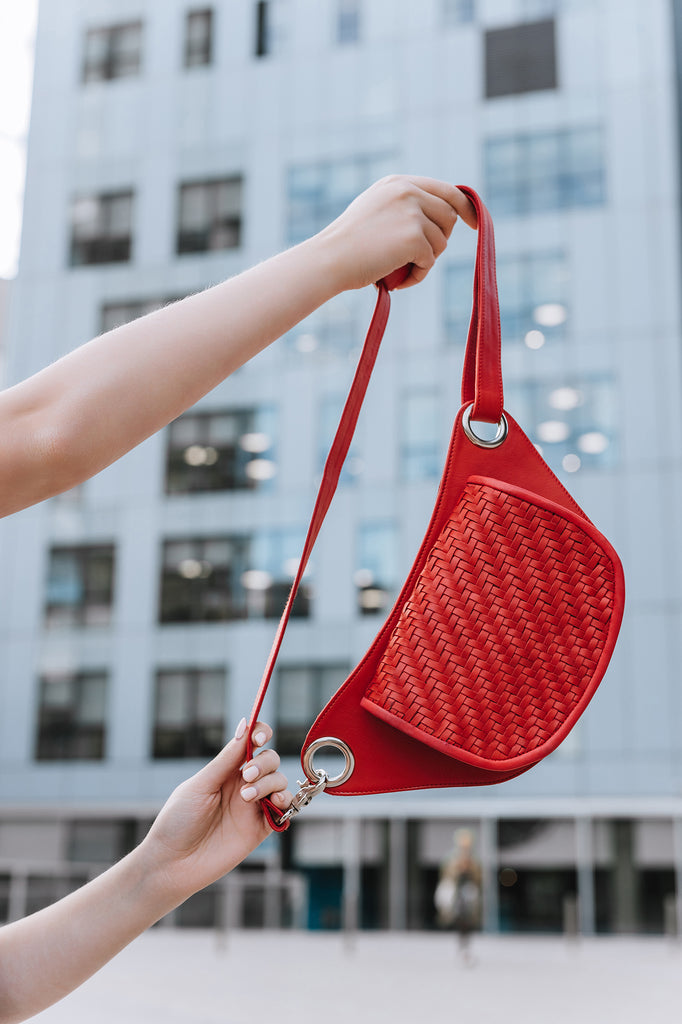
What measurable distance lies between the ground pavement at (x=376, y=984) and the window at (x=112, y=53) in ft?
68.2

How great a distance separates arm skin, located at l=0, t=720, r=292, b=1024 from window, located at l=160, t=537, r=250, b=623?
2248cm

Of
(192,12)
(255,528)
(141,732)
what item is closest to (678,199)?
(255,528)

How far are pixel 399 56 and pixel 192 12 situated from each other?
5.76 metres

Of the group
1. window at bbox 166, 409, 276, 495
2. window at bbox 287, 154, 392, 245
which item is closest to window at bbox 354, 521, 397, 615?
window at bbox 166, 409, 276, 495

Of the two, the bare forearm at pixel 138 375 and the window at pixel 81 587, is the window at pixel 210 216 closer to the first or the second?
the window at pixel 81 587

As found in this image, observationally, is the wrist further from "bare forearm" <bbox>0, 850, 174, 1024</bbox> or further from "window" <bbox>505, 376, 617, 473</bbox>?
"window" <bbox>505, 376, 617, 473</bbox>

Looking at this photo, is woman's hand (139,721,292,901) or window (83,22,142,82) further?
window (83,22,142,82)

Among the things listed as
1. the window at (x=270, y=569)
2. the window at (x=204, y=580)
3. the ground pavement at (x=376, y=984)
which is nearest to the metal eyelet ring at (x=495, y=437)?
the ground pavement at (x=376, y=984)

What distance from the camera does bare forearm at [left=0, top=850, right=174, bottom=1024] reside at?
4.17ft

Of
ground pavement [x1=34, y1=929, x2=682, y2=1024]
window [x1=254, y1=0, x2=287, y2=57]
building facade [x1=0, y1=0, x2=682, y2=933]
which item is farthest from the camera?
window [x1=254, y1=0, x2=287, y2=57]

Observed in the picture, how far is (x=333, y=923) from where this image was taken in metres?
21.4

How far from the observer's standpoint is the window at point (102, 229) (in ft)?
88.0

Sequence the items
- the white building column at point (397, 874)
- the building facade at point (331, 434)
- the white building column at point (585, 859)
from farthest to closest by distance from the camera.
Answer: the white building column at point (397, 874) → the building facade at point (331, 434) → the white building column at point (585, 859)

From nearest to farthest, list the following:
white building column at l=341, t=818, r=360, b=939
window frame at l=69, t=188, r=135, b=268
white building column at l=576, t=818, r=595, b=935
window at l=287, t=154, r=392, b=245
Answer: white building column at l=576, t=818, r=595, b=935, white building column at l=341, t=818, r=360, b=939, window at l=287, t=154, r=392, b=245, window frame at l=69, t=188, r=135, b=268
